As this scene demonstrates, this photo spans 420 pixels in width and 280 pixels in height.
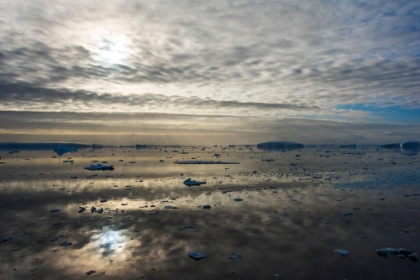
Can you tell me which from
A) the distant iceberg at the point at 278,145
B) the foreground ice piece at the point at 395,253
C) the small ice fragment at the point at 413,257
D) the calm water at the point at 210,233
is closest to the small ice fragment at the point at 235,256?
the calm water at the point at 210,233

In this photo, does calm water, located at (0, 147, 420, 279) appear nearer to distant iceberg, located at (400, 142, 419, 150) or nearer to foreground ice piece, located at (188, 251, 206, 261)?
foreground ice piece, located at (188, 251, 206, 261)

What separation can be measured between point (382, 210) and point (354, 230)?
4036 millimetres

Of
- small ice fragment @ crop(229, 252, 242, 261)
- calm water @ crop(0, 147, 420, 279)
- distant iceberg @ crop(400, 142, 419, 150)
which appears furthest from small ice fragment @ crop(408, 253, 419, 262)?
distant iceberg @ crop(400, 142, 419, 150)

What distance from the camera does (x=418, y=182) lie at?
2320 centimetres

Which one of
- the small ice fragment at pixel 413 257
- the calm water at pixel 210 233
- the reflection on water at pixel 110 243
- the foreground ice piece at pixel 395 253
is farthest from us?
the reflection on water at pixel 110 243

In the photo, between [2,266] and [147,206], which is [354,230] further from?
[2,266]

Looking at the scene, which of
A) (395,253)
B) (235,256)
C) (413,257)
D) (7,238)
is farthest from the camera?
(7,238)

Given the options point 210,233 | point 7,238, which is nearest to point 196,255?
point 210,233

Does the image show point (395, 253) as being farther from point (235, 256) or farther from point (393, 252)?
point (235, 256)

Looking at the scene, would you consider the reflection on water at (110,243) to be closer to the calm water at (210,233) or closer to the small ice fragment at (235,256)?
the calm water at (210,233)

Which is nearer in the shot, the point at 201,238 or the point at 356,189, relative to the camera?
the point at 201,238

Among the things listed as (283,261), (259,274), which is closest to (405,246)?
(283,261)

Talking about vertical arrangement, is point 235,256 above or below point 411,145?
below

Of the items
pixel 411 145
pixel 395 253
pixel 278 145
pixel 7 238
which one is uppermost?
pixel 411 145
